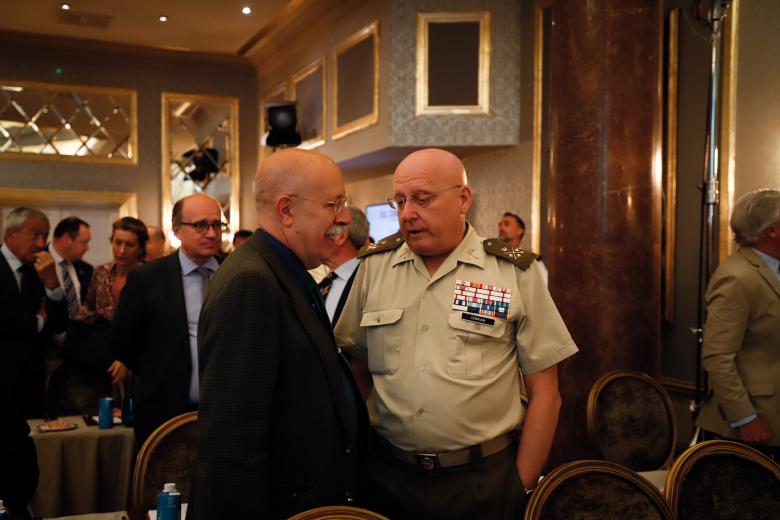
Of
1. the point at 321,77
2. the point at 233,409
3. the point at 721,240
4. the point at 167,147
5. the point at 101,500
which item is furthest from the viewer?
the point at 167,147

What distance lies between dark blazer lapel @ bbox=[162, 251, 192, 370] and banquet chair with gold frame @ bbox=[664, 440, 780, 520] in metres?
1.90

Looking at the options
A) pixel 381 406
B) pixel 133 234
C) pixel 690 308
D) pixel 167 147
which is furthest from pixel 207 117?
pixel 381 406

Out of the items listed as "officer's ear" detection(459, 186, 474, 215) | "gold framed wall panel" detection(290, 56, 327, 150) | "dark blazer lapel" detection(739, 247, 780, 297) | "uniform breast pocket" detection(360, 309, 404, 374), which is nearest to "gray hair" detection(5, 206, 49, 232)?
"uniform breast pocket" detection(360, 309, 404, 374)

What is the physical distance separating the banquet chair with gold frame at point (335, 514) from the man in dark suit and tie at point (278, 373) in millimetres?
97

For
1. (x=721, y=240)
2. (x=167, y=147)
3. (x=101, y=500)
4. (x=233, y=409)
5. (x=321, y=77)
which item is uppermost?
(x=321, y=77)

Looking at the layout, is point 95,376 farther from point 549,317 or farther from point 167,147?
point 167,147

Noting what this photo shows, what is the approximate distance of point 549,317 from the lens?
204cm

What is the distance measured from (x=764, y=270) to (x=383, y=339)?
1.68 meters

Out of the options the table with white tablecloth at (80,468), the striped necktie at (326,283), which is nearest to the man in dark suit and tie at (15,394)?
the table with white tablecloth at (80,468)

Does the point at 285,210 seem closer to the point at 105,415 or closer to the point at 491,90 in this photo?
the point at 105,415

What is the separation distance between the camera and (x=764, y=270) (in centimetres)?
284

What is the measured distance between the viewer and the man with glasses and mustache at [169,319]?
2988mm

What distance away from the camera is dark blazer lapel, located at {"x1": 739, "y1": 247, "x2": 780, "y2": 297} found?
111 inches

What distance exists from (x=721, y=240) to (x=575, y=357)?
182 centimetres
